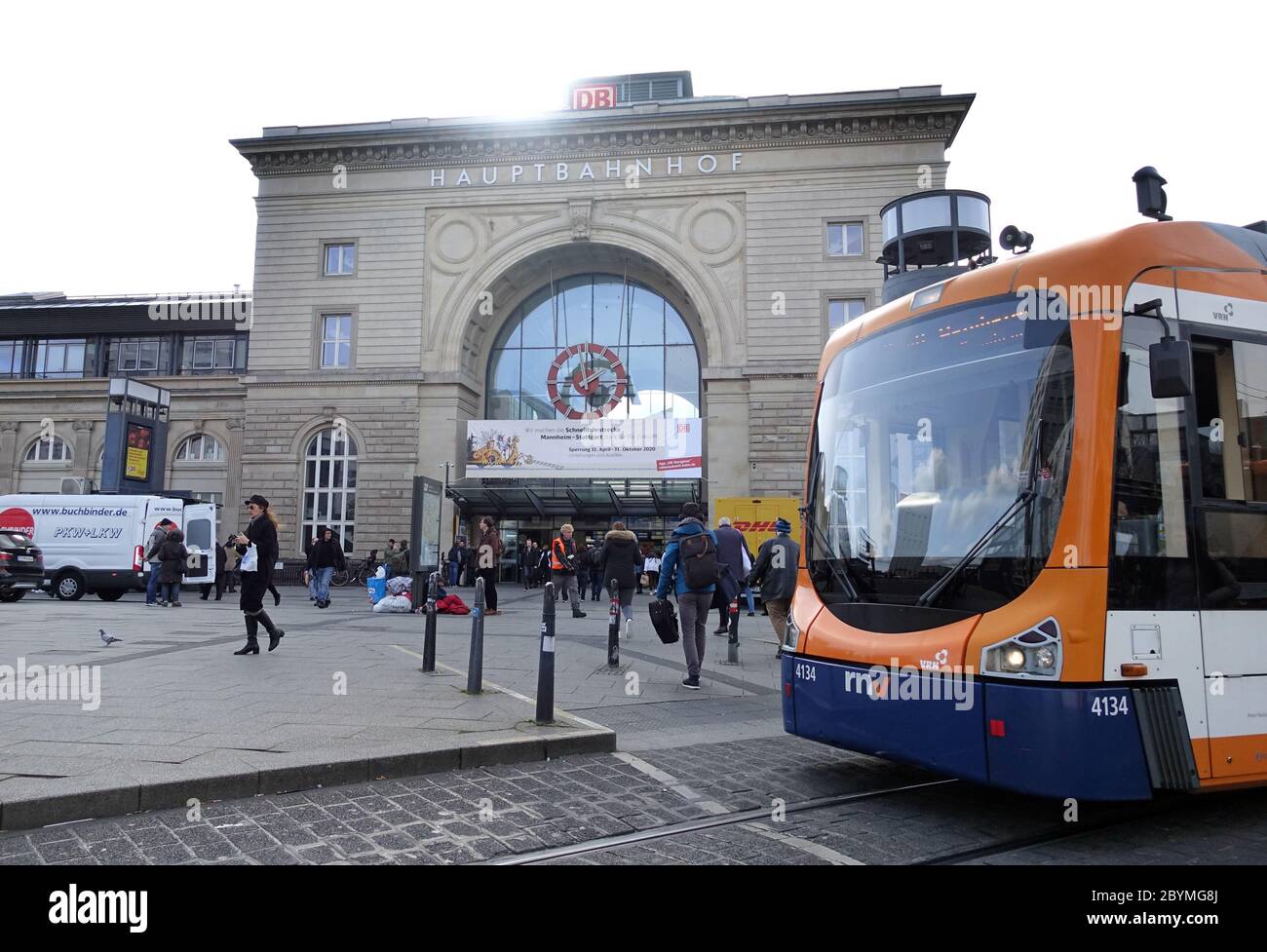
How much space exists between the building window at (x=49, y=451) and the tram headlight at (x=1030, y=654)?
149ft

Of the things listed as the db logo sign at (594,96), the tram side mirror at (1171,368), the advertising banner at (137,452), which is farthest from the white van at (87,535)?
the db logo sign at (594,96)

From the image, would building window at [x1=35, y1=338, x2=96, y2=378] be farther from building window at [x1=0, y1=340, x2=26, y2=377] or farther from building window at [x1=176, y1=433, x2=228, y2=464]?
building window at [x1=176, y1=433, x2=228, y2=464]

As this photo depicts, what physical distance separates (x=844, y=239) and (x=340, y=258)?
1939 cm

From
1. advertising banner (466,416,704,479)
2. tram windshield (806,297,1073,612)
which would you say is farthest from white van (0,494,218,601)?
tram windshield (806,297,1073,612)

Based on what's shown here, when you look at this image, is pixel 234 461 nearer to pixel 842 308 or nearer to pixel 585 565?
pixel 585 565

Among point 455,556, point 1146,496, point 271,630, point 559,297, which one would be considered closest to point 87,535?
point 455,556

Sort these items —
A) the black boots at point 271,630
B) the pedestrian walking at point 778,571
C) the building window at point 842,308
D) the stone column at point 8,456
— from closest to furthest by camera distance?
the black boots at point 271,630 → the pedestrian walking at point 778,571 → the building window at point 842,308 → the stone column at point 8,456

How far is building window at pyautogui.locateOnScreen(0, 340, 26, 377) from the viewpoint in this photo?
4238 cm

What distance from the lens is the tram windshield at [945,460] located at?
4434 millimetres

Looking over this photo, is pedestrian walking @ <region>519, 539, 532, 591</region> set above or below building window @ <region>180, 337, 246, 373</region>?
below

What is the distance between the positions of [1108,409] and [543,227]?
30971 mm

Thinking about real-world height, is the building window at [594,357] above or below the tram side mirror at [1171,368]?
above

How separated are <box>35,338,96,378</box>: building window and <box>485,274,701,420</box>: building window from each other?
20977 millimetres

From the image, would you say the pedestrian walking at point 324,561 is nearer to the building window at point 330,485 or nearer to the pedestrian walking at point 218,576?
the pedestrian walking at point 218,576
